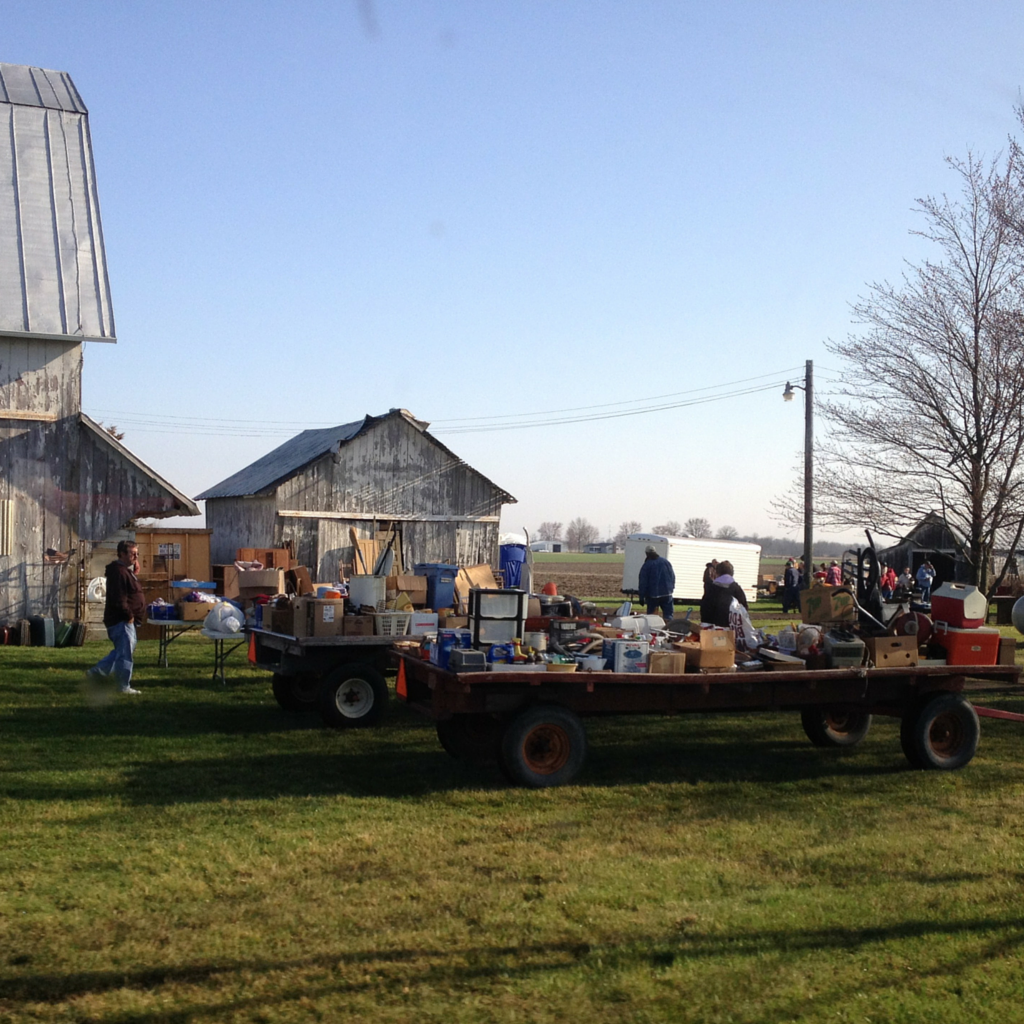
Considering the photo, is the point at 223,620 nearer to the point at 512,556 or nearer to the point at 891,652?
the point at 891,652

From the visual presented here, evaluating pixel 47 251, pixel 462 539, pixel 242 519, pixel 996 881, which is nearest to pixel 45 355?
pixel 47 251

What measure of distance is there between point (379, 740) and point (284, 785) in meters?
2.03

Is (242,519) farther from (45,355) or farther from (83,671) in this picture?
(83,671)

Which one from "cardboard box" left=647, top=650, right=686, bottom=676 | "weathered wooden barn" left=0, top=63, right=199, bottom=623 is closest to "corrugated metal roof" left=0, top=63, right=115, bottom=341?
"weathered wooden barn" left=0, top=63, right=199, bottom=623

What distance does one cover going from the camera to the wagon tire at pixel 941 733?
9.38m

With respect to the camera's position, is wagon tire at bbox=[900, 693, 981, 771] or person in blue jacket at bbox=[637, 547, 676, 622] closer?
wagon tire at bbox=[900, 693, 981, 771]

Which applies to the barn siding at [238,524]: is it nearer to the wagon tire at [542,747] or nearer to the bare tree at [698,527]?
the wagon tire at [542,747]

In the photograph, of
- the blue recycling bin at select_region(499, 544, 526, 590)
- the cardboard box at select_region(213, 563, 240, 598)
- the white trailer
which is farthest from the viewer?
the white trailer

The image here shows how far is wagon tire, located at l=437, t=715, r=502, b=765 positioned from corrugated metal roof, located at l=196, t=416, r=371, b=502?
683 inches

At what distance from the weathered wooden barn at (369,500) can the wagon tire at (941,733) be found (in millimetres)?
18017

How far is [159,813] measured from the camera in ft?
24.4

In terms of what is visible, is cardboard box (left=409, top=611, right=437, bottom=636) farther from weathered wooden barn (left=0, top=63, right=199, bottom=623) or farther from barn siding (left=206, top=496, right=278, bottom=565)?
barn siding (left=206, top=496, right=278, bottom=565)

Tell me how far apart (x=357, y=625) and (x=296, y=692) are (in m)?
1.63

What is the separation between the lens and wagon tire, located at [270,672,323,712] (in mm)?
11859
